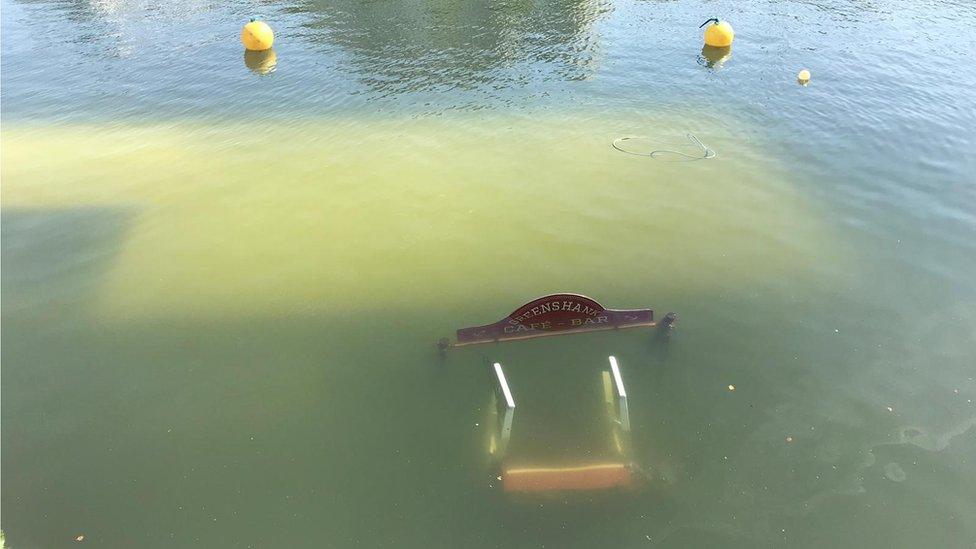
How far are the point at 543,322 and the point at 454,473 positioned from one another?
297 centimetres

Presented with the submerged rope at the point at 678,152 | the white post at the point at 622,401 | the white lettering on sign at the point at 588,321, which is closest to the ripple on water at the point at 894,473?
the white post at the point at 622,401

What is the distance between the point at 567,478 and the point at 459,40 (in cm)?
2130

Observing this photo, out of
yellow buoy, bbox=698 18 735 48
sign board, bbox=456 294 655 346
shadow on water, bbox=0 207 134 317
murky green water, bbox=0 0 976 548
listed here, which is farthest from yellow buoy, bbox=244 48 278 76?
yellow buoy, bbox=698 18 735 48

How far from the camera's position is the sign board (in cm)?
950

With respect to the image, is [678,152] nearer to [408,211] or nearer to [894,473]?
[408,211]

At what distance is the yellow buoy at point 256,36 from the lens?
23.1m

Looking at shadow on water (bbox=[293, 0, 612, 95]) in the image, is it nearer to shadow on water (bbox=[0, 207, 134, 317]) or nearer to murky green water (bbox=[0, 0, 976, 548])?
murky green water (bbox=[0, 0, 976, 548])

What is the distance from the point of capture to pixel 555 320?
384 inches

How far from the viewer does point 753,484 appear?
25.8 feet

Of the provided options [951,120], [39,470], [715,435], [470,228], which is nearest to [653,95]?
[951,120]

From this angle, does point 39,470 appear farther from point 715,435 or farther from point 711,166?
point 711,166

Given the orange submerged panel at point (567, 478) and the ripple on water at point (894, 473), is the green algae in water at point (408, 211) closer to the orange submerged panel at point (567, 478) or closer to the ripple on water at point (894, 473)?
the orange submerged panel at point (567, 478)

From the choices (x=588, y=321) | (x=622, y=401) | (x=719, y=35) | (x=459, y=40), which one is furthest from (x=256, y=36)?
(x=622, y=401)

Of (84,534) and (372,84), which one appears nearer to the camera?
(84,534)
